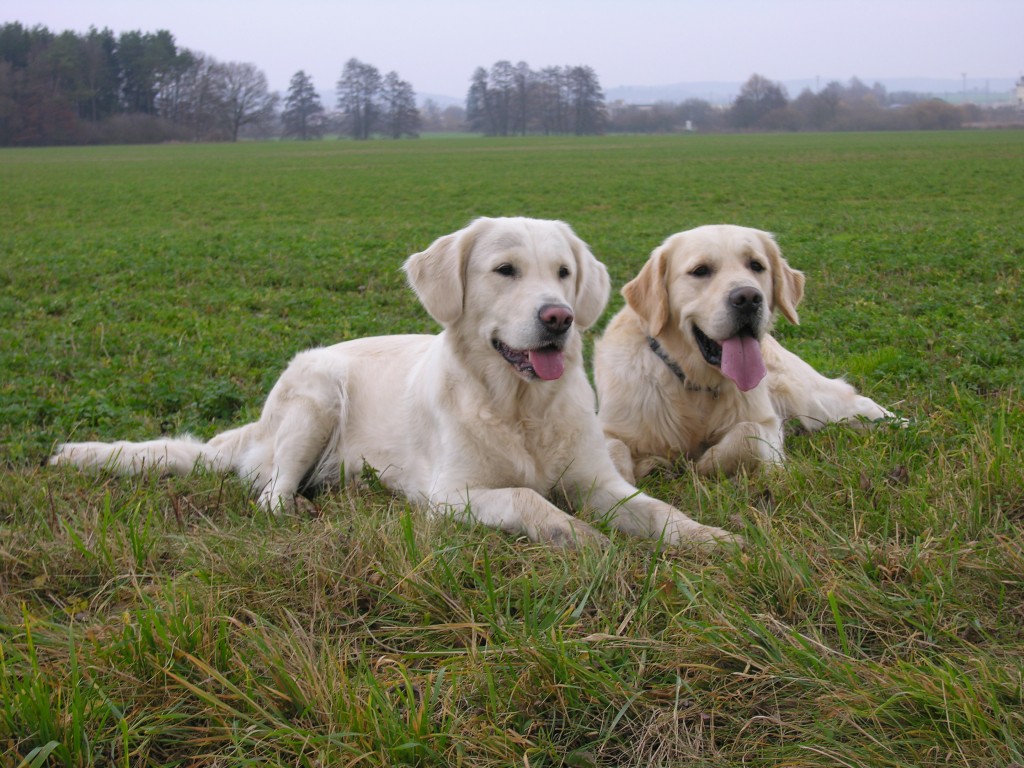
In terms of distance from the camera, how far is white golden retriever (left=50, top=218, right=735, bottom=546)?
341 cm

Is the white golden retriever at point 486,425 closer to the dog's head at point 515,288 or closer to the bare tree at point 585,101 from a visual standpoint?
the dog's head at point 515,288

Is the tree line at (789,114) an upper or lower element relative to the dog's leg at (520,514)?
upper

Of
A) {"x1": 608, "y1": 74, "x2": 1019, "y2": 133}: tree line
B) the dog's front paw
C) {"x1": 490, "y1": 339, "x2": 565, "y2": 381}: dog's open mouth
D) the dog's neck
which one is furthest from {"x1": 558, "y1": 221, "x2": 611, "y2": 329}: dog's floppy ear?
{"x1": 608, "y1": 74, "x2": 1019, "y2": 133}: tree line

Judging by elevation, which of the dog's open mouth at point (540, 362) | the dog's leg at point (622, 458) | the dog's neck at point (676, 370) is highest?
the dog's open mouth at point (540, 362)

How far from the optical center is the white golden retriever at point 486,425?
3410 mm

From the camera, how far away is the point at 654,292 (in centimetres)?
436

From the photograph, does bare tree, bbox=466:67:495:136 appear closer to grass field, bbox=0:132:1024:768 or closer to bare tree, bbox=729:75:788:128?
bare tree, bbox=729:75:788:128

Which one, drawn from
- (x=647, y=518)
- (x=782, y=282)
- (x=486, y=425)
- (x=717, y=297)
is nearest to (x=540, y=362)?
(x=486, y=425)

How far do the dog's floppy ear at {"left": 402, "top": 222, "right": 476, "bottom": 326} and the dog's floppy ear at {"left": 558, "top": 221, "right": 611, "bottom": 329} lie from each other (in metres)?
0.45

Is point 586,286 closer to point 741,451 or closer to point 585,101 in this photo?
point 741,451

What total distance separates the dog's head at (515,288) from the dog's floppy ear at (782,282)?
3.31ft

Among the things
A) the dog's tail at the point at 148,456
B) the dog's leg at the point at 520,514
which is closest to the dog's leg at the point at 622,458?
the dog's leg at the point at 520,514

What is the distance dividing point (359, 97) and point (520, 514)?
4623 inches

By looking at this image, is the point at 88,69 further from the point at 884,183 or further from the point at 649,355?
the point at 649,355
